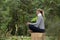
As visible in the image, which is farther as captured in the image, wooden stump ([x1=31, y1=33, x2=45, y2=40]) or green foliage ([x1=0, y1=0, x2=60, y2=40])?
green foliage ([x1=0, y1=0, x2=60, y2=40])

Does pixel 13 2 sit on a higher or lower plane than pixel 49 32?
higher

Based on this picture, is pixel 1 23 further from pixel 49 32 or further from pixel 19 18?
pixel 49 32

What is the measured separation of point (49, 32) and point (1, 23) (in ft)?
11.2

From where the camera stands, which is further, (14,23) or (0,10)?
(14,23)

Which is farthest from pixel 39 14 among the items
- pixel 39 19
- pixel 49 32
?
pixel 49 32

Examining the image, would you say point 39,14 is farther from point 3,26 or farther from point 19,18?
point 19,18

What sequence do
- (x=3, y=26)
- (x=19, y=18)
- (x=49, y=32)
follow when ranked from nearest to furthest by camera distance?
(x=49, y=32), (x=3, y=26), (x=19, y=18)

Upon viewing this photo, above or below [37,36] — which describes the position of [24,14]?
above

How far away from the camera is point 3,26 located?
1427 cm

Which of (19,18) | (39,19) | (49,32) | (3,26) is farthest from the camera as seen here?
(19,18)

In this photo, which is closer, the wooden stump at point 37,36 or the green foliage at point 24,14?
the wooden stump at point 37,36

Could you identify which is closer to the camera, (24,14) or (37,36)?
(37,36)

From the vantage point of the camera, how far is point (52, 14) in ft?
47.6

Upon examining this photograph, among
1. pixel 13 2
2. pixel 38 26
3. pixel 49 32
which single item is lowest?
pixel 49 32
